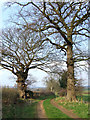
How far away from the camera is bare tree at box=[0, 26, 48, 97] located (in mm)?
4357

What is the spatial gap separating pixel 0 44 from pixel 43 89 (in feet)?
9.97

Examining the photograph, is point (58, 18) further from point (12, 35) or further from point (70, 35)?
point (12, 35)

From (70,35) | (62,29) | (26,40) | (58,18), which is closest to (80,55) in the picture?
(70,35)

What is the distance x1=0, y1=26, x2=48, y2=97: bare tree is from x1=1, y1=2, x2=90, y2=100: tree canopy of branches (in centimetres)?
39

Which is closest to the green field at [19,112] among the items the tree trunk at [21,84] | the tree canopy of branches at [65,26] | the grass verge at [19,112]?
the grass verge at [19,112]

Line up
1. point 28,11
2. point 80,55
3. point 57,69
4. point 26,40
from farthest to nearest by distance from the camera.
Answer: point 57,69 < point 80,55 < point 26,40 < point 28,11

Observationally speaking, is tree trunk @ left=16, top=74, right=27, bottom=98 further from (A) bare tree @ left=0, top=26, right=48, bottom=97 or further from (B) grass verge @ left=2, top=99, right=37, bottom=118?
(B) grass verge @ left=2, top=99, right=37, bottom=118

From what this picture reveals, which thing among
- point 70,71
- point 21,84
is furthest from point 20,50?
point 70,71

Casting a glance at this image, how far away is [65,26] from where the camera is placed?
4.85m

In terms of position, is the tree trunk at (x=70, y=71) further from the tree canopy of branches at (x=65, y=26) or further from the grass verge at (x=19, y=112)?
the grass verge at (x=19, y=112)

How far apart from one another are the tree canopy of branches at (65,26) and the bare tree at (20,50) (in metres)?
0.39

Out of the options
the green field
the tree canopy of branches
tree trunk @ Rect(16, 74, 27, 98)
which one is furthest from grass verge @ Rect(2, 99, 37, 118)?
the tree canopy of branches

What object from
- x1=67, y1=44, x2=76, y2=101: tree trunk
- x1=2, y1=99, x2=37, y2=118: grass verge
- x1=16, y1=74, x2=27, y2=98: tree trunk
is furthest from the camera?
x1=67, y1=44, x2=76, y2=101: tree trunk

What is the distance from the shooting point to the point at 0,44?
5172 mm
